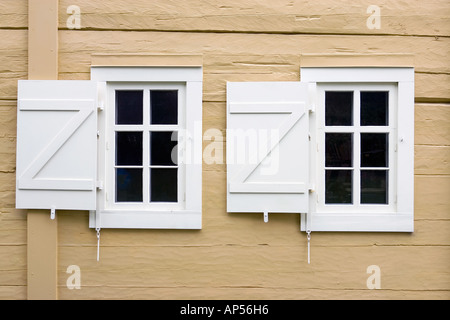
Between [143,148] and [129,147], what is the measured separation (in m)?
0.12

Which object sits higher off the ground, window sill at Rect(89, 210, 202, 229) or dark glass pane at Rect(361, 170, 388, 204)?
dark glass pane at Rect(361, 170, 388, 204)

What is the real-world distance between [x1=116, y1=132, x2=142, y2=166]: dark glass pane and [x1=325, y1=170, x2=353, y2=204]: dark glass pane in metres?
1.48

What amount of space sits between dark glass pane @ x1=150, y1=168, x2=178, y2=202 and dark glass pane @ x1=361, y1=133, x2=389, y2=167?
4.83 ft

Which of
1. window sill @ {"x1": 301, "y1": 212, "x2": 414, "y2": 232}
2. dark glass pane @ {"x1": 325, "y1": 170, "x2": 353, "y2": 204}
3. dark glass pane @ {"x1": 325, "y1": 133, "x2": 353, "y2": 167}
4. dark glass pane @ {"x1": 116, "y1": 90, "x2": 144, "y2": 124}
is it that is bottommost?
window sill @ {"x1": 301, "y1": 212, "x2": 414, "y2": 232}

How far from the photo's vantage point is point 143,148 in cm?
317

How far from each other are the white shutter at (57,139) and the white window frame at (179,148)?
0.10 meters

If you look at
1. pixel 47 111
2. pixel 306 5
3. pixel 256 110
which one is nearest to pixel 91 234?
pixel 47 111

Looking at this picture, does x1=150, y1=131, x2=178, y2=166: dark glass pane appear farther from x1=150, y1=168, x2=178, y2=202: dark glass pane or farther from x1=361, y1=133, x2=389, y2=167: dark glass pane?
x1=361, y1=133, x2=389, y2=167: dark glass pane

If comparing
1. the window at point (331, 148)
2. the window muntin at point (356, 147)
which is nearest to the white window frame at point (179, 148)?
the window at point (331, 148)

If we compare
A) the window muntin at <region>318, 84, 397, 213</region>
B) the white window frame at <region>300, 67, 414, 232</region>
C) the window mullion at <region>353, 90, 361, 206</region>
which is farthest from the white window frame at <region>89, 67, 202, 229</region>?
the window mullion at <region>353, 90, 361, 206</region>

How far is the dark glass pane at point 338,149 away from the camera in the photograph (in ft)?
10.5

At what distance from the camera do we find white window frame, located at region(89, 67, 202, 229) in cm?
312

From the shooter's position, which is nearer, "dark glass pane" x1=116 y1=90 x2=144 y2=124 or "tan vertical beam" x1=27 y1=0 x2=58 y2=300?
"tan vertical beam" x1=27 y1=0 x2=58 y2=300

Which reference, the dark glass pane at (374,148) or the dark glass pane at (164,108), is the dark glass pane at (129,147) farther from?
the dark glass pane at (374,148)
